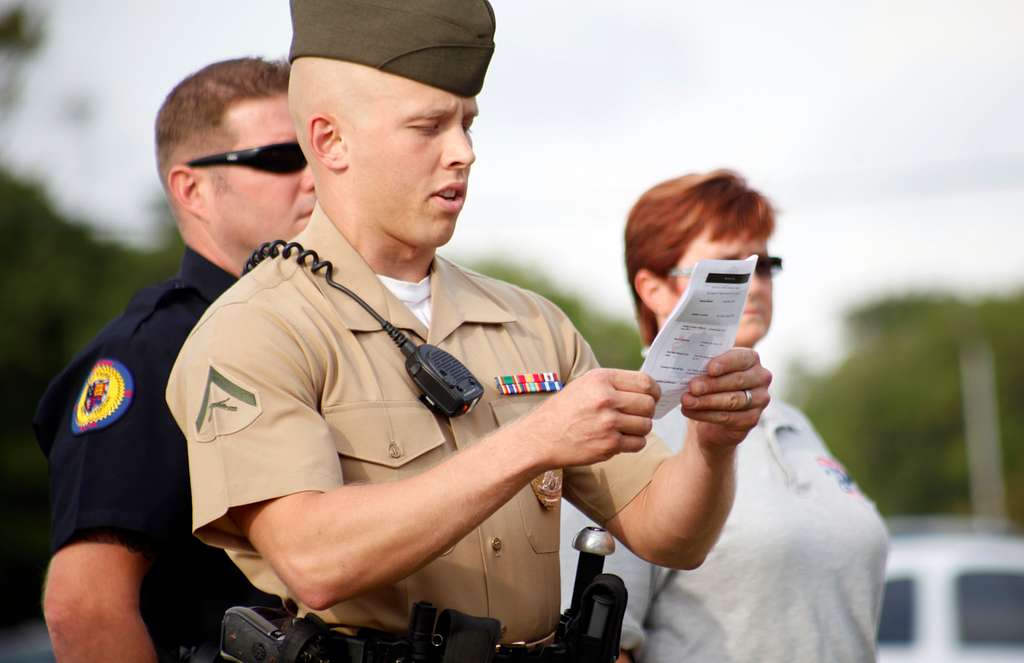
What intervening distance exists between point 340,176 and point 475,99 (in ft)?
1.03

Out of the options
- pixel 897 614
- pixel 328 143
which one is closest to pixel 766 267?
pixel 328 143

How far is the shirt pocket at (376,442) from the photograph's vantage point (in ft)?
8.16

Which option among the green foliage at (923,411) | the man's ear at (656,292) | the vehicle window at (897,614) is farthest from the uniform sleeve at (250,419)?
the green foliage at (923,411)

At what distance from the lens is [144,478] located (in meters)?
3.01

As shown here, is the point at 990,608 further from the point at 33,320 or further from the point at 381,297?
the point at 33,320

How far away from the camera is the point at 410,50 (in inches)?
102

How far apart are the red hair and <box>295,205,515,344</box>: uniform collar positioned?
115 cm

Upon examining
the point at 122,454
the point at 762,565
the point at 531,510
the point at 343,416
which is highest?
the point at 343,416

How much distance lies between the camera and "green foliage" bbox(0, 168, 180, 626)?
28.1 metres

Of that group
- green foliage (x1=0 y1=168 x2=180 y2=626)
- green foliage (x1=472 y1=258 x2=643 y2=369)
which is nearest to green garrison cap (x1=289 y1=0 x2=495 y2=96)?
green foliage (x1=0 y1=168 x2=180 y2=626)

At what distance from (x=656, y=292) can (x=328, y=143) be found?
1.51 metres

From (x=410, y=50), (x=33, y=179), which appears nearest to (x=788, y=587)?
(x=410, y=50)

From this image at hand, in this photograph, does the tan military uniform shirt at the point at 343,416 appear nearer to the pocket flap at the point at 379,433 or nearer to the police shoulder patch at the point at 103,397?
the pocket flap at the point at 379,433

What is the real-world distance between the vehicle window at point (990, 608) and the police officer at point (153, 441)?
6431 millimetres
